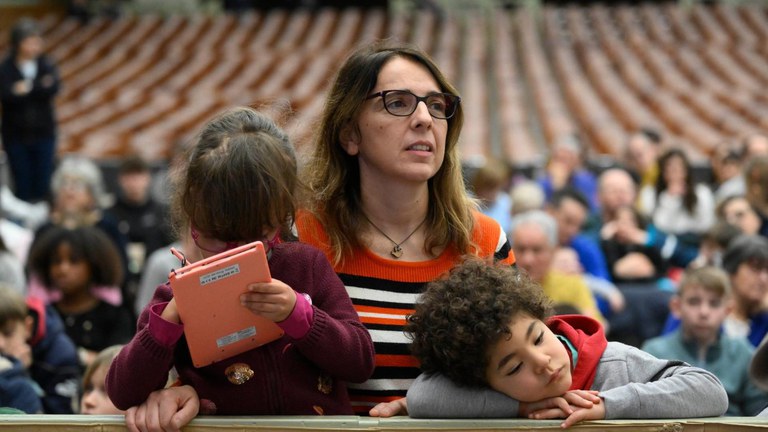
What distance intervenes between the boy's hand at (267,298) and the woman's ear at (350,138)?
0.45m

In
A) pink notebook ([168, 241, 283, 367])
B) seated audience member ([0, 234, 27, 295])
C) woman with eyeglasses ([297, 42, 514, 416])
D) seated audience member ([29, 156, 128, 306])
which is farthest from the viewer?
seated audience member ([29, 156, 128, 306])

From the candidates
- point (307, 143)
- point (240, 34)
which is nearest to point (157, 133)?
point (240, 34)

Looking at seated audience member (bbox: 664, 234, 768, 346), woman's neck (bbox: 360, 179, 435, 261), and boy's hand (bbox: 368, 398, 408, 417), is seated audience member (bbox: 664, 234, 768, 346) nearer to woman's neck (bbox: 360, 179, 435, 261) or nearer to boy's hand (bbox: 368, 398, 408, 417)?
woman's neck (bbox: 360, 179, 435, 261)

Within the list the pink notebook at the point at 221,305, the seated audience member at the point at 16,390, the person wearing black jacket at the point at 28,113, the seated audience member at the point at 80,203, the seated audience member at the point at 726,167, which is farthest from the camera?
the person wearing black jacket at the point at 28,113

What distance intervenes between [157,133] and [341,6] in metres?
10.2

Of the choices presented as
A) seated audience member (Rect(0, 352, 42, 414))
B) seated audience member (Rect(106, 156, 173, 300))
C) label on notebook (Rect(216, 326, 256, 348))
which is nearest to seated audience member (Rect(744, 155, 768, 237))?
seated audience member (Rect(106, 156, 173, 300))

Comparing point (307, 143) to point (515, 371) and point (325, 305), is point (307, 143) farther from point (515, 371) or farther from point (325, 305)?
point (515, 371)

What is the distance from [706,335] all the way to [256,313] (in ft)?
6.92

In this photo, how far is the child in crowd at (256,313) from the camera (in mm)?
1522

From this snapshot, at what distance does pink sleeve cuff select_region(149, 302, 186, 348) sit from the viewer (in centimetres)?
150

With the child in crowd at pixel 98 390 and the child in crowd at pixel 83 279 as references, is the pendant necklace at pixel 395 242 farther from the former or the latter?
the child in crowd at pixel 83 279

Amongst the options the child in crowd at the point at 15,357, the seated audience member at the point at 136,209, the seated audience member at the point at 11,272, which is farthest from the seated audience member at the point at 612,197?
the child in crowd at the point at 15,357

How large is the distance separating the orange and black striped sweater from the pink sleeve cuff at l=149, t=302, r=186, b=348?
0.35m

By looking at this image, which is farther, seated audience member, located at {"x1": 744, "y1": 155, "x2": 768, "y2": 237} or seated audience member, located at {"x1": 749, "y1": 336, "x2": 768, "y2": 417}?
seated audience member, located at {"x1": 744, "y1": 155, "x2": 768, "y2": 237}
